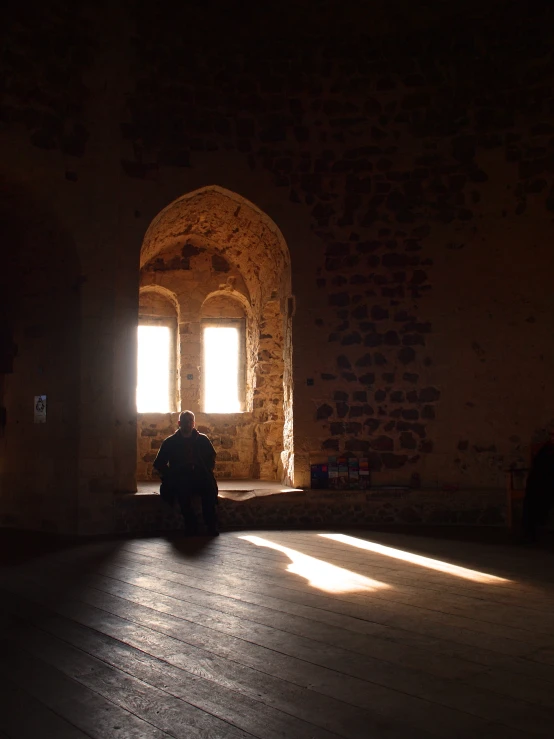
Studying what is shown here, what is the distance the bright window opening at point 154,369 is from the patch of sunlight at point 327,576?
445 centimetres

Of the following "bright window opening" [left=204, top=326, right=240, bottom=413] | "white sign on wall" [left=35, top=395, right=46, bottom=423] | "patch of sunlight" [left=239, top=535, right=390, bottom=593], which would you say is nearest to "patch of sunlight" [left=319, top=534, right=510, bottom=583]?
"patch of sunlight" [left=239, top=535, right=390, bottom=593]

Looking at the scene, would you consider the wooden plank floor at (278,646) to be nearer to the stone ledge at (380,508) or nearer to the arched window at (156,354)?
the stone ledge at (380,508)

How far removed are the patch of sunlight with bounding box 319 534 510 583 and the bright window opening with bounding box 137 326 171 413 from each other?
386 centimetres

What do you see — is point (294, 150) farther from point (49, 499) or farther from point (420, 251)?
point (49, 499)

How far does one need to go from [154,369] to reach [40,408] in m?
2.65

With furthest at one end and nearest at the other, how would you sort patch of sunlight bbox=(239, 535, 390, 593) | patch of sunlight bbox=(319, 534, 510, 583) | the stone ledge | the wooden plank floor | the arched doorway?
the arched doorway, the stone ledge, patch of sunlight bbox=(319, 534, 510, 583), patch of sunlight bbox=(239, 535, 390, 593), the wooden plank floor

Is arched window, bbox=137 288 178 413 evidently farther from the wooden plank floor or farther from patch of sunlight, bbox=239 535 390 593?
patch of sunlight, bbox=239 535 390 593

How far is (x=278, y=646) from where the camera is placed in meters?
2.91

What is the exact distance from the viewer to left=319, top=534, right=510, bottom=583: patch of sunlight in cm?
435

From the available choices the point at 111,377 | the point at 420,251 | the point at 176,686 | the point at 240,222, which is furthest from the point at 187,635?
the point at 240,222

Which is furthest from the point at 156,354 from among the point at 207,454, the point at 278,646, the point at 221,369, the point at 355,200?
the point at 278,646

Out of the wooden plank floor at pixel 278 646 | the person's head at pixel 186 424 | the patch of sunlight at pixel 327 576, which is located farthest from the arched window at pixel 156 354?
the patch of sunlight at pixel 327 576

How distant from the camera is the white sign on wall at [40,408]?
6743 mm

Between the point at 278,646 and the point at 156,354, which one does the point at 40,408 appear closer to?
the point at 156,354
